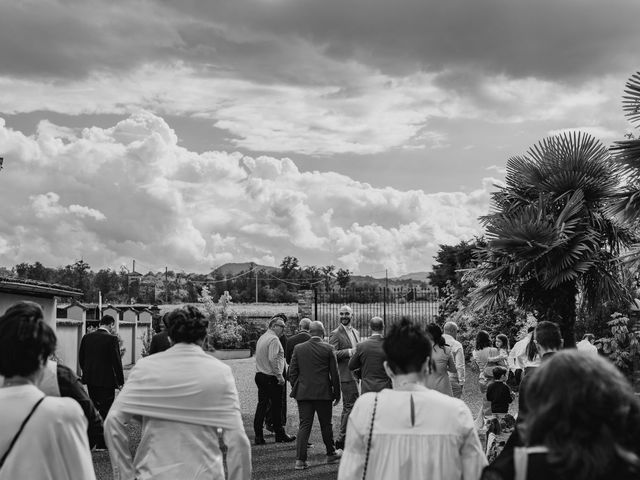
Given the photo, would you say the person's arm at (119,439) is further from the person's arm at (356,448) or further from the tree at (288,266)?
the tree at (288,266)

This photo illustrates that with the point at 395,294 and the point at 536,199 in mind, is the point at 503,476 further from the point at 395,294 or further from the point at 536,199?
the point at 395,294

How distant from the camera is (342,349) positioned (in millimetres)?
12039

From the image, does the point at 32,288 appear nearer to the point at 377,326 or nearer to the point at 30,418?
the point at 377,326

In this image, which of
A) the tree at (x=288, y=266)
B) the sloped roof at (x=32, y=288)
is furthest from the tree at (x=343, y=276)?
the sloped roof at (x=32, y=288)

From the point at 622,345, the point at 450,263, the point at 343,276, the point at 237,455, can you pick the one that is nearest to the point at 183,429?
the point at 237,455

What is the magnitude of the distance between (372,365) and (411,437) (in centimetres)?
619

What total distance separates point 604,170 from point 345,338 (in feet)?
18.8

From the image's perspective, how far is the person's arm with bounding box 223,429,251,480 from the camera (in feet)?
14.8

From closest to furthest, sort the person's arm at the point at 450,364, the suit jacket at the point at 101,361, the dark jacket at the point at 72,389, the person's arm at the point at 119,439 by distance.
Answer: the dark jacket at the point at 72,389 → the person's arm at the point at 119,439 → the person's arm at the point at 450,364 → the suit jacket at the point at 101,361

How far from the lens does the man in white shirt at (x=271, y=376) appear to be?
40.3 ft

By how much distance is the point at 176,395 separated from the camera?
4531 mm

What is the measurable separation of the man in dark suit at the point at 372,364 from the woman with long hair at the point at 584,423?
7.24m

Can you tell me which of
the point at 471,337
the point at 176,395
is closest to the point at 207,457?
the point at 176,395

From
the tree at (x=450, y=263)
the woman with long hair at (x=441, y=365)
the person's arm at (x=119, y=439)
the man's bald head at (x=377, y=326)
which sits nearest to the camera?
the person's arm at (x=119, y=439)
